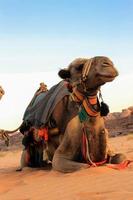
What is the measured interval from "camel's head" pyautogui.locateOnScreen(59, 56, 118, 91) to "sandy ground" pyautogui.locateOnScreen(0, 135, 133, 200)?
1.21 m

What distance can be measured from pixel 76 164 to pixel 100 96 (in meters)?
1.03

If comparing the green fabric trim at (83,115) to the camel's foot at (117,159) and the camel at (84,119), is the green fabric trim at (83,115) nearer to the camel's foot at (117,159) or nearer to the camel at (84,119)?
the camel at (84,119)

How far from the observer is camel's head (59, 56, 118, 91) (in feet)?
22.7

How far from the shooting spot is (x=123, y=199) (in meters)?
4.52

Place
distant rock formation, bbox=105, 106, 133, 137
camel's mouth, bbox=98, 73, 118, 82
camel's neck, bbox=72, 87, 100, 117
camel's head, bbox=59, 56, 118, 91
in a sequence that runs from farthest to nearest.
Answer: distant rock formation, bbox=105, 106, 133, 137 → camel's neck, bbox=72, 87, 100, 117 → camel's head, bbox=59, 56, 118, 91 → camel's mouth, bbox=98, 73, 118, 82

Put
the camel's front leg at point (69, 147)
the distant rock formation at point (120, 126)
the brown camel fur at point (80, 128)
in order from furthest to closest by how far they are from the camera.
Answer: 1. the distant rock formation at point (120, 126)
2. the camel's front leg at point (69, 147)
3. the brown camel fur at point (80, 128)

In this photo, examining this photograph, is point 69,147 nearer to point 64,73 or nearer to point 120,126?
point 64,73

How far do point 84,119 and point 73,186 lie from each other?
162cm

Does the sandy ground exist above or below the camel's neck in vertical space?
below

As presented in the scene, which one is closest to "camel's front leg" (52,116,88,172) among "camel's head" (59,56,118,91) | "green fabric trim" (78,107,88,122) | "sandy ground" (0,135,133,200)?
"sandy ground" (0,135,133,200)

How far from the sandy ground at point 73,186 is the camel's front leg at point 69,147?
0.50 ft

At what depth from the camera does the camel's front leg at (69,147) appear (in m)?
7.69

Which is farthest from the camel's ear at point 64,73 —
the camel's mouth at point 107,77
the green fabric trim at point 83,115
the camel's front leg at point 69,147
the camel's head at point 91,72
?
the camel's mouth at point 107,77

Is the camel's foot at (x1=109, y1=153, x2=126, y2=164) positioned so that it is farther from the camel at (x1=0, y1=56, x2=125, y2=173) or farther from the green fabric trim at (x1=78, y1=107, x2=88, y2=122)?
the green fabric trim at (x1=78, y1=107, x2=88, y2=122)
